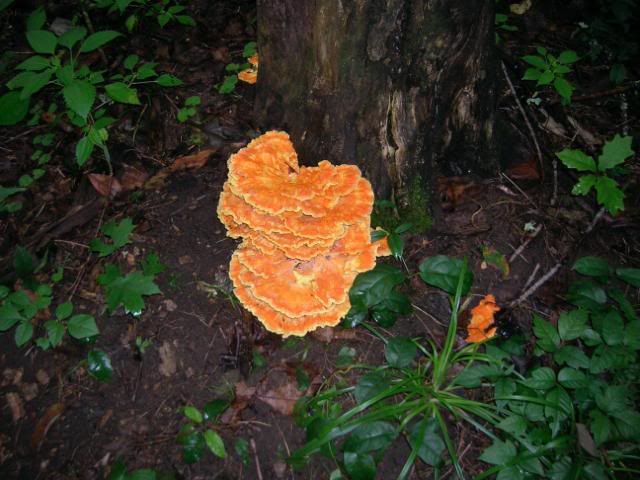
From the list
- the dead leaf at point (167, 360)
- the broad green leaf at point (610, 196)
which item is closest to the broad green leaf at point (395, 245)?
the broad green leaf at point (610, 196)

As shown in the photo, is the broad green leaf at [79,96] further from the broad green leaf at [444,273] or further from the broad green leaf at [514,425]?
the broad green leaf at [514,425]

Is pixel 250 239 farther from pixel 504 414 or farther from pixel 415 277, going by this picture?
pixel 504 414

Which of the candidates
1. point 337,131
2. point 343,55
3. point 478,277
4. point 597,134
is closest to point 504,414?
point 478,277

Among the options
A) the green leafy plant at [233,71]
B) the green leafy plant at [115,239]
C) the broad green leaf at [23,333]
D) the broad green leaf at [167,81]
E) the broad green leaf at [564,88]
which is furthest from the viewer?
the green leafy plant at [233,71]

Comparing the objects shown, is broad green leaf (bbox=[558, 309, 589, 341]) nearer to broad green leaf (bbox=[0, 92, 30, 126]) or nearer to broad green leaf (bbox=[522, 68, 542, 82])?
broad green leaf (bbox=[522, 68, 542, 82])

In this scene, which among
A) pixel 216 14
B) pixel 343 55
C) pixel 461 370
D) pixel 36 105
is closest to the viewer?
pixel 343 55

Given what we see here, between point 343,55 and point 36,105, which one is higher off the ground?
point 343,55

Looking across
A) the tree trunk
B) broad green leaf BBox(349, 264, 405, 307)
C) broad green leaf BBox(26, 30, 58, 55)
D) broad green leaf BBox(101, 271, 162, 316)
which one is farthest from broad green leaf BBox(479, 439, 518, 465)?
broad green leaf BBox(26, 30, 58, 55)
